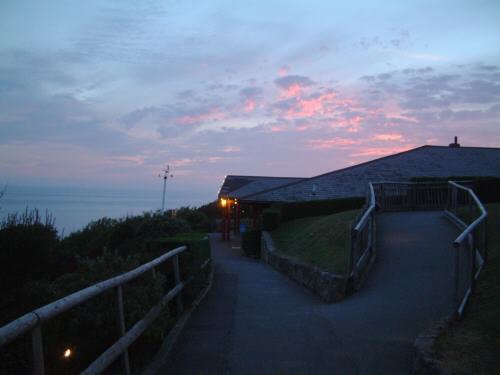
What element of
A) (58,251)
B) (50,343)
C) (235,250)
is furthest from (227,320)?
(235,250)

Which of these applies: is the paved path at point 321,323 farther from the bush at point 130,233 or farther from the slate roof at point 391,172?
the slate roof at point 391,172

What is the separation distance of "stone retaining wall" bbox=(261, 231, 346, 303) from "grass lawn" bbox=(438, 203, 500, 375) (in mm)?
2670

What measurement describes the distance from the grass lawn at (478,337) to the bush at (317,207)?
18.4 meters

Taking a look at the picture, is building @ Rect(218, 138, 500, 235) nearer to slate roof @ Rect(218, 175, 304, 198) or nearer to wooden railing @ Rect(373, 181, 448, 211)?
slate roof @ Rect(218, 175, 304, 198)

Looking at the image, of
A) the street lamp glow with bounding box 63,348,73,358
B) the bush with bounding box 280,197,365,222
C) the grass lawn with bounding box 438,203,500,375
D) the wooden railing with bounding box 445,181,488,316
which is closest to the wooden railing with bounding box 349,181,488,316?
the wooden railing with bounding box 445,181,488,316

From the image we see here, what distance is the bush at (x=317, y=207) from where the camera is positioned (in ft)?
87.8

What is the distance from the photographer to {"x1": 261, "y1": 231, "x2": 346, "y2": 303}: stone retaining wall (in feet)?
32.6

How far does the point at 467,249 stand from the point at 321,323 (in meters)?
4.74

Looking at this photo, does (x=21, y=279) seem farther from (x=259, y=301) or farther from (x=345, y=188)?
(x=345, y=188)

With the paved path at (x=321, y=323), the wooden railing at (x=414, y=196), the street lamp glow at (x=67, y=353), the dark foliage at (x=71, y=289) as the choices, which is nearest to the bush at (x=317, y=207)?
the wooden railing at (x=414, y=196)

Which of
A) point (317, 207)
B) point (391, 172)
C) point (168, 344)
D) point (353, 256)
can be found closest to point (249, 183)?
point (391, 172)

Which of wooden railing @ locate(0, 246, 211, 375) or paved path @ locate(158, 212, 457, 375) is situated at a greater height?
wooden railing @ locate(0, 246, 211, 375)

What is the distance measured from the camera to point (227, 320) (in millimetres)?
8039

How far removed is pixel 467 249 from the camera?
10750mm
